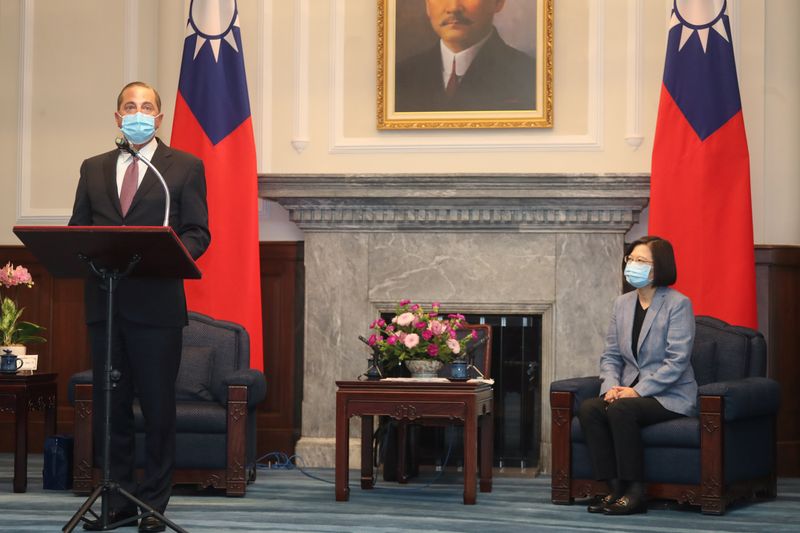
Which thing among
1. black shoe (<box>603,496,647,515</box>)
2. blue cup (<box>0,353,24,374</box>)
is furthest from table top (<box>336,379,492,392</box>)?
blue cup (<box>0,353,24,374</box>)

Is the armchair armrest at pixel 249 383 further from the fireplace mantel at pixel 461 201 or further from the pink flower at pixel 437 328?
the fireplace mantel at pixel 461 201

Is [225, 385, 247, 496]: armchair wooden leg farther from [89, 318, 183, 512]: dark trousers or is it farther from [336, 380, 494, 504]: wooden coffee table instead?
[89, 318, 183, 512]: dark trousers

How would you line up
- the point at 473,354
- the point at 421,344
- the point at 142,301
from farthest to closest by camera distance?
the point at 473,354, the point at 421,344, the point at 142,301

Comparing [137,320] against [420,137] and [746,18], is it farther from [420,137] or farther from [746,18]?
[746,18]

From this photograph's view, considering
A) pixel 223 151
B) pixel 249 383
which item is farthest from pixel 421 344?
pixel 223 151

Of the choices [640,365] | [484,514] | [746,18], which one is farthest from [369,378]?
[746,18]

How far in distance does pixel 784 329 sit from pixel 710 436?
1873 mm

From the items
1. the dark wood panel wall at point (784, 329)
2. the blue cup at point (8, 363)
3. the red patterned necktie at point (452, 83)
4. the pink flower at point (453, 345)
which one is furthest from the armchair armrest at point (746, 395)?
the blue cup at point (8, 363)

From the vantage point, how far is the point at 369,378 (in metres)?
Result: 5.69

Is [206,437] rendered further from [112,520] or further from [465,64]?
[465,64]

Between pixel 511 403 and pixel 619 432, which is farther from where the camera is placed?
pixel 511 403

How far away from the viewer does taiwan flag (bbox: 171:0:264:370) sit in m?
6.81

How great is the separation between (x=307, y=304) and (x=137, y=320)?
299 centimetres

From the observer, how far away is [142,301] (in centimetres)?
422
